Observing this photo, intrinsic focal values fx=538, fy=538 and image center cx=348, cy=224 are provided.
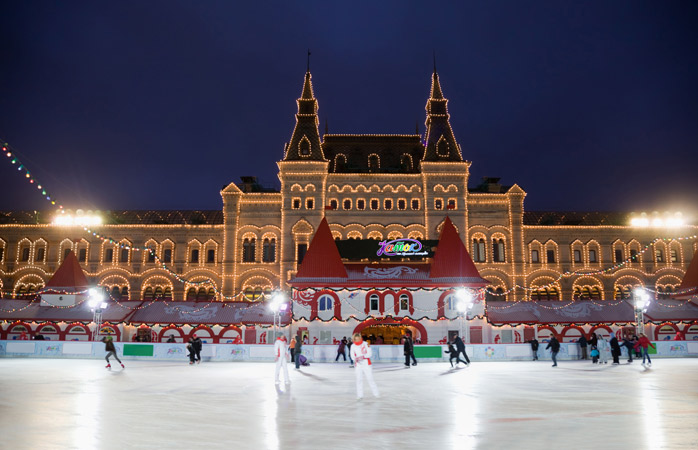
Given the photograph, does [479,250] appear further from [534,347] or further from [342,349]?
[342,349]

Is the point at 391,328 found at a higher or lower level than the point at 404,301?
lower

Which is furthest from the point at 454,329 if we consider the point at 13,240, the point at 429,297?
the point at 13,240

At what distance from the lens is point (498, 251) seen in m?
50.7

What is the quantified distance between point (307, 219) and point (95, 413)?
1559 inches

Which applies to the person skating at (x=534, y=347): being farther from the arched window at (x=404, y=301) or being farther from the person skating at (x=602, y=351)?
the arched window at (x=404, y=301)

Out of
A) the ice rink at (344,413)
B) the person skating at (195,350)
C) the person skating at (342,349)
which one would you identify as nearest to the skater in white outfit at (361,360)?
the ice rink at (344,413)

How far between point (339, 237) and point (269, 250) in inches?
269

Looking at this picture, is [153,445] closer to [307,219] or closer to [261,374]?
[261,374]

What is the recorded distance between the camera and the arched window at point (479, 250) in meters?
50.2

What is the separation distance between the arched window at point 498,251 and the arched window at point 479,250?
3.16 ft

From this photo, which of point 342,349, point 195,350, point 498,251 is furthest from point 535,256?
point 195,350

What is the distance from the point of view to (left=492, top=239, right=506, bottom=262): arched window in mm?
50375

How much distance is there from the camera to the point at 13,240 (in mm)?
52469

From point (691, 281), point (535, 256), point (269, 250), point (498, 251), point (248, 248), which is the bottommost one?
point (691, 281)
